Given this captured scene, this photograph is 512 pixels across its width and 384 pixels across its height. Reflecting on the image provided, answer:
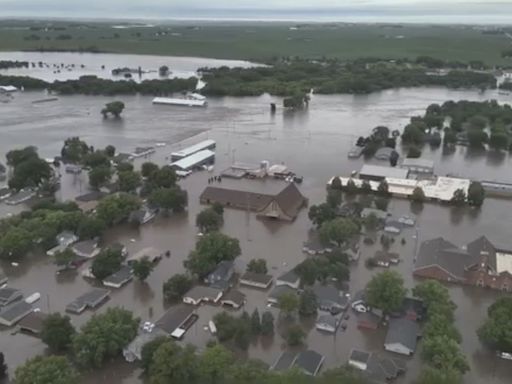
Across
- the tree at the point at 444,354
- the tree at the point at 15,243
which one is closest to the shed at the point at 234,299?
the tree at the point at 444,354

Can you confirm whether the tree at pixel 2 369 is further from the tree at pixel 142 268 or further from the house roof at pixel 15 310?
the tree at pixel 142 268

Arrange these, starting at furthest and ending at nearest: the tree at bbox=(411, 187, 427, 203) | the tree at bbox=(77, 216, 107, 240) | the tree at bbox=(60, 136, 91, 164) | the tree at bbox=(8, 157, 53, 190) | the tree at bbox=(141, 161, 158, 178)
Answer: the tree at bbox=(60, 136, 91, 164)
the tree at bbox=(141, 161, 158, 178)
the tree at bbox=(8, 157, 53, 190)
the tree at bbox=(411, 187, 427, 203)
the tree at bbox=(77, 216, 107, 240)

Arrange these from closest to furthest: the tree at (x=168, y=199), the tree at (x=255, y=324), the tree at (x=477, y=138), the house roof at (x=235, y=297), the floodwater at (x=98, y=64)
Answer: the tree at (x=255, y=324) → the house roof at (x=235, y=297) → the tree at (x=168, y=199) → the tree at (x=477, y=138) → the floodwater at (x=98, y=64)

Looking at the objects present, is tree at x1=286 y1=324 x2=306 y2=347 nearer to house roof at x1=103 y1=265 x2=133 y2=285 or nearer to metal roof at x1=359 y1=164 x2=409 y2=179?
house roof at x1=103 y1=265 x2=133 y2=285

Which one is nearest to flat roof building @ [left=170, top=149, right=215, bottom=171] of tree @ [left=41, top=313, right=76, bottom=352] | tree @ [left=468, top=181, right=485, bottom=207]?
tree @ [left=468, top=181, right=485, bottom=207]

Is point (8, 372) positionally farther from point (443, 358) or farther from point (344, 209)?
point (344, 209)

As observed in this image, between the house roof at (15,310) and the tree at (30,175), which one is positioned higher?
the tree at (30,175)

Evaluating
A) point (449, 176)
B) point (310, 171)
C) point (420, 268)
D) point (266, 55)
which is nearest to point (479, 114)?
point (449, 176)
